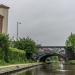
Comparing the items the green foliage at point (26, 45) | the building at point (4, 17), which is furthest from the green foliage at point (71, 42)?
the green foliage at point (26, 45)

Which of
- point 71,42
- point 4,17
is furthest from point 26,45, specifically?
point 71,42

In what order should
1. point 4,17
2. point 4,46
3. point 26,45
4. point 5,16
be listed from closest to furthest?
1. point 4,46
2. point 26,45
3. point 4,17
4. point 5,16

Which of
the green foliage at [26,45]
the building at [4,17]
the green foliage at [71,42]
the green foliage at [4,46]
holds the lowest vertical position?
the green foliage at [4,46]

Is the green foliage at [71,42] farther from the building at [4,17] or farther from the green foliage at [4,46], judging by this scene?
the green foliage at [4,46]

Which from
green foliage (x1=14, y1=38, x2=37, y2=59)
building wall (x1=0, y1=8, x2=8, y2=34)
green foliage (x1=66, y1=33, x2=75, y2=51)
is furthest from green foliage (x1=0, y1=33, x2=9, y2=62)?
green foliage (x1=66, y1=33, x2=75, y2=51)

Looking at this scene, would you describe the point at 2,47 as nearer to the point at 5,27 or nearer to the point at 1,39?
the point at 1,39

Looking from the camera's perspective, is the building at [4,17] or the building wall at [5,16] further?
the building wall at [5,16]

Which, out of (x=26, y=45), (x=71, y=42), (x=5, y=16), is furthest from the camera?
(x=71, y=42)

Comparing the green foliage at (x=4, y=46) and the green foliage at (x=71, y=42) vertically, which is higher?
the green foliage at (x=71, y=42)

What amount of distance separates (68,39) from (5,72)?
393 ft

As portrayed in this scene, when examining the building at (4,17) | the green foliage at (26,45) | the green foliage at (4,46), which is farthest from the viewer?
the building at (4,17)

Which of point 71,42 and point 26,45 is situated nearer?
point 26,45

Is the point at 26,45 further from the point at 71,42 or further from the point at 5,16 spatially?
the point at 71,42

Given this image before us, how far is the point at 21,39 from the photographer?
3937 inches
